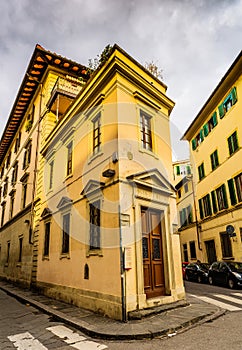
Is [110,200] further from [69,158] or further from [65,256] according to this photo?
[69,158]

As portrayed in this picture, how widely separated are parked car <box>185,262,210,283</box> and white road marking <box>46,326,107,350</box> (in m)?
11.9

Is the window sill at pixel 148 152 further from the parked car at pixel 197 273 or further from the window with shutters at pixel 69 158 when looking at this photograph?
the parked car at pixel 197 273

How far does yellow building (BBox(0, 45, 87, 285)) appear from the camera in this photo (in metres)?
13.8

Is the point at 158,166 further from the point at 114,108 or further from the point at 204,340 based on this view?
the point at 204,340

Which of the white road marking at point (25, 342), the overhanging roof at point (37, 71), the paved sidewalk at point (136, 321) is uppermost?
the overhanging roof at point (37, 71)

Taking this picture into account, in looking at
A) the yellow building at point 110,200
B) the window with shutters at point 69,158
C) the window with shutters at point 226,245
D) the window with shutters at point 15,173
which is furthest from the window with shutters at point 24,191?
the window with shutters at point 226,245

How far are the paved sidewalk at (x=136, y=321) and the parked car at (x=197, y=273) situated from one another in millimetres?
8281

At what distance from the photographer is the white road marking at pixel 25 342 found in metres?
4.85

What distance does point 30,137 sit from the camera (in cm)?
1703

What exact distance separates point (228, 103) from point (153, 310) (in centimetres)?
1686

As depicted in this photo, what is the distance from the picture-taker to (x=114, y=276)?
6805 mm

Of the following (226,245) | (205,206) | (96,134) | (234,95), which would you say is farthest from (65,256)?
(205,206)

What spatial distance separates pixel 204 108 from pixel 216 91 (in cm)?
232

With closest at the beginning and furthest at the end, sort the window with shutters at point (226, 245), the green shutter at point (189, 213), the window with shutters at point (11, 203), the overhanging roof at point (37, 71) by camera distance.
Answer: the overhanging roof at point (37, 71), the window with shutters at point (226, 245), the window with shutters at point (11, 203), the green shutter at point (189, 213)
